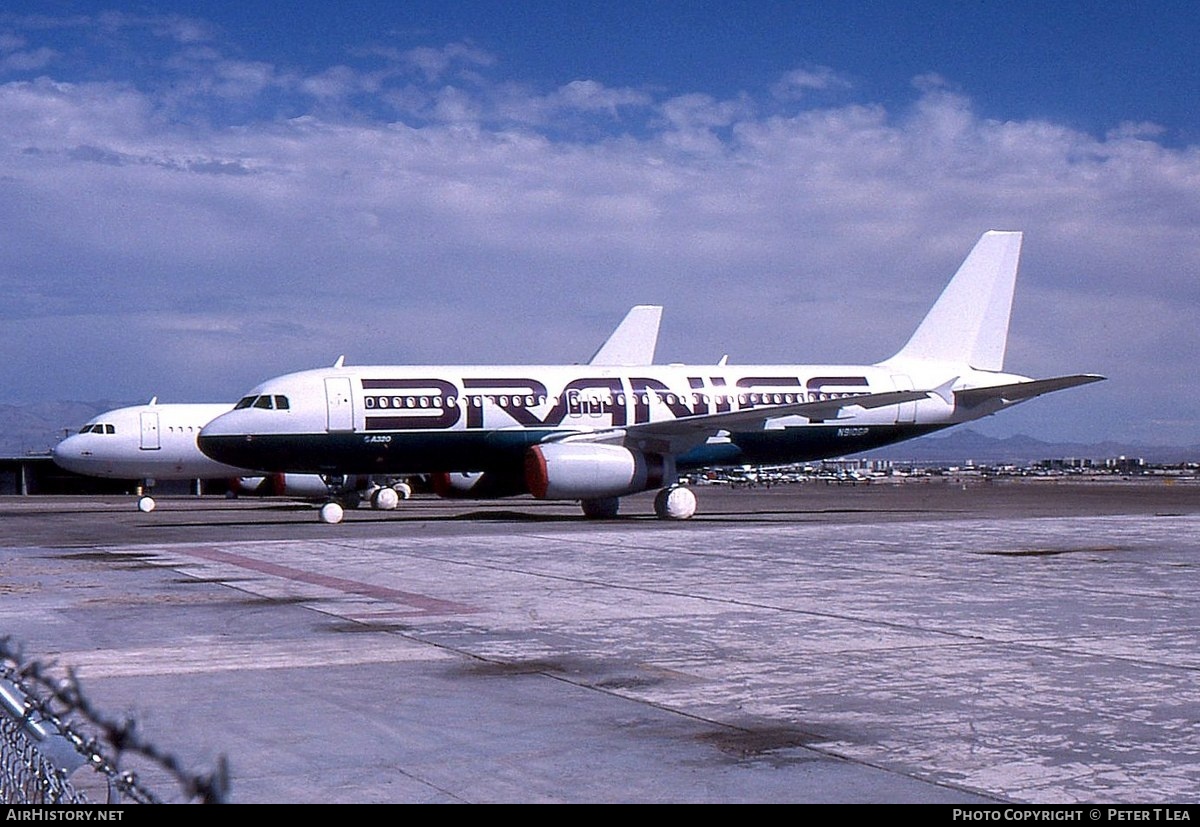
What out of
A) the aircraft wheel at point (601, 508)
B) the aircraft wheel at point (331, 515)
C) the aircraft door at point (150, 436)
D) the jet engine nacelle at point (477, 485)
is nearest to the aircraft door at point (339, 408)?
the aircraft wheel at point (331, 515)

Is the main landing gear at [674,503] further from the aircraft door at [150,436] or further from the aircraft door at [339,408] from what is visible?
the aircraft door at [150,436]

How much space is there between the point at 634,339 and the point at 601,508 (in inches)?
885

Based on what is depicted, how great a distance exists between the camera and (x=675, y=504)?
103 feet

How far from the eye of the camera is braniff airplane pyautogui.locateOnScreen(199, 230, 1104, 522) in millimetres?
30875

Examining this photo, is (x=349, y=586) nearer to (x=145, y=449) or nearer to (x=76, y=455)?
(x=145, y=449)

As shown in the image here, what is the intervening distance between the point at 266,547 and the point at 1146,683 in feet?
53.2

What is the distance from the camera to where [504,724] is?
7.76m

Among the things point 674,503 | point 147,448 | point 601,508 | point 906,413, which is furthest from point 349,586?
point 147,448

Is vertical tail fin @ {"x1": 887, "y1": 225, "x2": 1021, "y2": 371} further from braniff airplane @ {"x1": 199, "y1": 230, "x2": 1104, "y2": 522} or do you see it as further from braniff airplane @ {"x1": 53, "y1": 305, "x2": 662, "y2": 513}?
braniff airplane @ {"x1": 53, "y1": 305, "x2": 662, "y2": 513}

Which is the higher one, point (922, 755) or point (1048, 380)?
point (1048, 380)

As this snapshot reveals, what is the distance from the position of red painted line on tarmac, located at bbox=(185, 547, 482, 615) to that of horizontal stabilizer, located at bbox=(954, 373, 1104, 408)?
20282mm

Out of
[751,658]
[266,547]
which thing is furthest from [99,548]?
[751,658]

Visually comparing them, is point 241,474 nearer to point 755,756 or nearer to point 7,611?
point 7,611

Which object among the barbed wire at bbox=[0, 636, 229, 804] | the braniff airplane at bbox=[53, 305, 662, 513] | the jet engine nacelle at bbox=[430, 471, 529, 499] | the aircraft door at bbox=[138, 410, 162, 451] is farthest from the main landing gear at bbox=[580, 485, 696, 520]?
the barbed wire at bbox=[0, 636, 229, 804]
